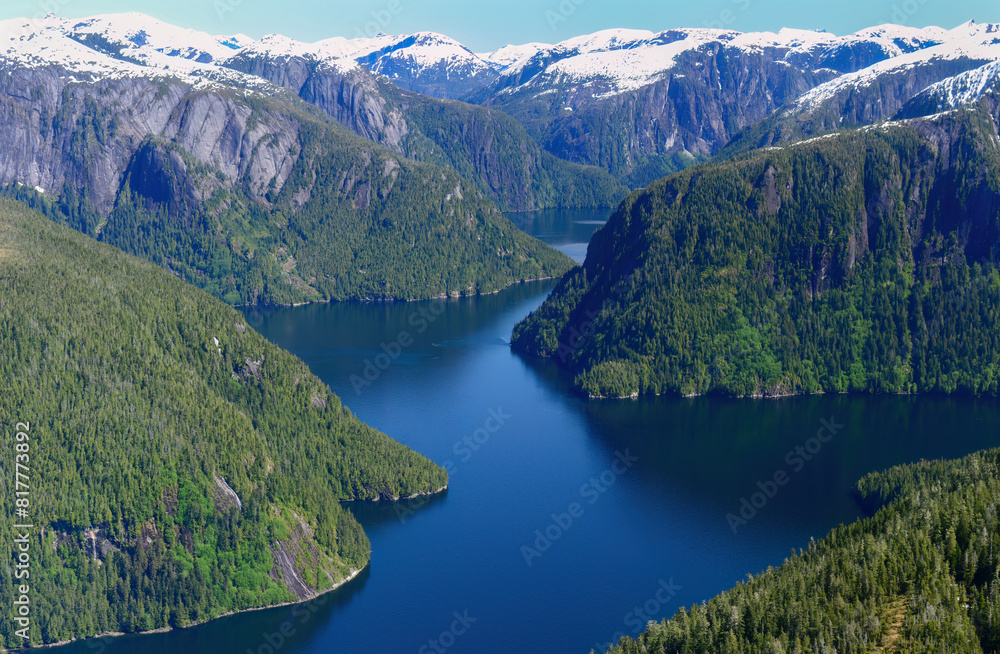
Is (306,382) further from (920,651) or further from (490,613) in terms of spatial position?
(920,651)

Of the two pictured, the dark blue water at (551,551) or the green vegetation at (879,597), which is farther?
the dark blue water at (551,551)

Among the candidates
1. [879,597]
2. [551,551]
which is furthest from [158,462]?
[879,597]

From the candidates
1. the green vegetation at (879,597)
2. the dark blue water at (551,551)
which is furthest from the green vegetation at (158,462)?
the green vegetation at (879,597)

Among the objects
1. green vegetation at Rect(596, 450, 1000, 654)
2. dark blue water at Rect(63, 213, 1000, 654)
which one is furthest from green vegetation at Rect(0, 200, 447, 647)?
green vegetation at Rect(596, 450, 1000, 654)

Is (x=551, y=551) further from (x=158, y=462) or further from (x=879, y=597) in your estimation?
(x=879, y=597)

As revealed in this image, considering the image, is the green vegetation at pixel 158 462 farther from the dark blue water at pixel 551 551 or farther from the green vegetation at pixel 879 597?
the green vegetation at pixel 879 597

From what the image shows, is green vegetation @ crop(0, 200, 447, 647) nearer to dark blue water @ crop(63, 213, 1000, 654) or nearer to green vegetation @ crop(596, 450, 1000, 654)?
dark blue water @ crop(63, 213, 1000, 654)
